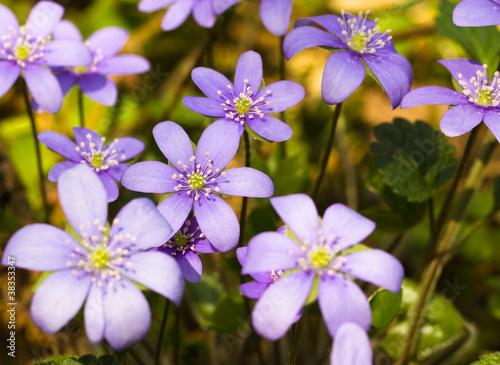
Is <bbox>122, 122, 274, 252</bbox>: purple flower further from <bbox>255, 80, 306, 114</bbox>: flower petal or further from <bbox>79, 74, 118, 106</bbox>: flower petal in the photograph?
<bbox>79, 74, 118, 106</bbox>: flower petal

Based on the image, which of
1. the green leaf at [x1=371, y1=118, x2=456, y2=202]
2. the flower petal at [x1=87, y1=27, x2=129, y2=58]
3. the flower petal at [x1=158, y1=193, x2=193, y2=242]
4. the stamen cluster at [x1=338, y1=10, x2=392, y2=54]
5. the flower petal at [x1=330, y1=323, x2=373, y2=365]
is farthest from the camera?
the flower petal at [x1=87, y1=27, x2=129, y2=58]

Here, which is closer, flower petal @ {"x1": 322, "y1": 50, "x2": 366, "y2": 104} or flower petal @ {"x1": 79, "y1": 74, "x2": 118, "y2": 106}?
flower petal @ {"x1": 322, "y1": 50, "x2": 366, "y2": 104}

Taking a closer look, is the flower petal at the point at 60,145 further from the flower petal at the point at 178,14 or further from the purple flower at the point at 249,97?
the flower petal at the point at 178,14

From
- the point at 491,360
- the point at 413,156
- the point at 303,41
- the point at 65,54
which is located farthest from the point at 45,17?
the point at 491,360

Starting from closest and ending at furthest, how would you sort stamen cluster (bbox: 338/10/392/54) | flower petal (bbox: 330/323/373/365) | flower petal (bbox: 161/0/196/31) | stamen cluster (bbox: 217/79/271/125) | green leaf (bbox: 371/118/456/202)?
flower petal (bbox: 330/323/373/365)
stamen cluster (bbox: 217/79/271/125)
stamen cluster (bbox: 338/10/392/54)
green leaf (bbox: 371/118/456/202)
flower petal (bbox: 161/0/196/31)

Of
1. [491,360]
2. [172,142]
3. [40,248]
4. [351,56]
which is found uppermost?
[351,56]

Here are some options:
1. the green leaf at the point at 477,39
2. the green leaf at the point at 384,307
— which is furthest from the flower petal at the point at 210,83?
the green leaf at the point at 477,39

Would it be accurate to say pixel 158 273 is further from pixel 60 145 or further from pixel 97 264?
pixel 60 145

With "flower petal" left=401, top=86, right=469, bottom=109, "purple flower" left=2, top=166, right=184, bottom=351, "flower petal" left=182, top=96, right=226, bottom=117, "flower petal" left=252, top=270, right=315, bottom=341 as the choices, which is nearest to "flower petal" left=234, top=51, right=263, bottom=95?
"flower petal" left=182, top=96, right=226, bottom=117
